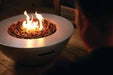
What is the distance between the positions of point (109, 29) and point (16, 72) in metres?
1.26

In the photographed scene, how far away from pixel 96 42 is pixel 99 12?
12cm

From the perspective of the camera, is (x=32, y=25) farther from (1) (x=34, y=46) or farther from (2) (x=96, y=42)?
(2) (x=96, y=42)

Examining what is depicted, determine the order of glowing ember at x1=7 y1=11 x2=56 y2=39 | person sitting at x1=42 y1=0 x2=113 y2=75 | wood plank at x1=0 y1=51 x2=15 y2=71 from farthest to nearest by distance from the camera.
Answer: wood plank at x1=0 y1=51 x2=15 y2=71 < glowing ember at x1=7 y1=11 x2=56 y2=39 < person sitting at x1=42 y1=0 x2=113 y2=75

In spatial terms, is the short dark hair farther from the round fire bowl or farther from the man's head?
the round fire bowl

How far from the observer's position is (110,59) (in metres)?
0.52

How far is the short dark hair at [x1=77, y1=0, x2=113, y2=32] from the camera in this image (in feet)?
1.70

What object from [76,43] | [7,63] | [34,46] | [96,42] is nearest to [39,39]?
[34,46]

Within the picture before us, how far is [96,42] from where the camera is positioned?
59 cm

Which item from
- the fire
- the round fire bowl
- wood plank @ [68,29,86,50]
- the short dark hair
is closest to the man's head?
the short dark hair

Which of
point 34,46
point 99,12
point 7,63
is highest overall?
point 99,12

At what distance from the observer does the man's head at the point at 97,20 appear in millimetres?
522

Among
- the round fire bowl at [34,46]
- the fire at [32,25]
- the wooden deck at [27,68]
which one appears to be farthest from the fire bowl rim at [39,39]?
the wooden deck at [27,68]

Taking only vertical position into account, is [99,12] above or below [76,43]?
above

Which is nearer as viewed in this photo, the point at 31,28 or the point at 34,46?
the point at 34,46
